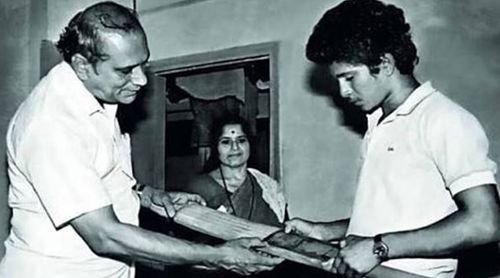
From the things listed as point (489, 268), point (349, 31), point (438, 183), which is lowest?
point (489, 268)

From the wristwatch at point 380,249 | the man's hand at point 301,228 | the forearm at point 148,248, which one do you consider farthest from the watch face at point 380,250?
the man's hand at point 301,228

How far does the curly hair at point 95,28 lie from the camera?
230cm

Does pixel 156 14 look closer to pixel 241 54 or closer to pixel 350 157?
pixel 241 54

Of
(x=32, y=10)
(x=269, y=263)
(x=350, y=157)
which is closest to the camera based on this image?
(x=269, y=263)

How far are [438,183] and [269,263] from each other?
0.58 metres

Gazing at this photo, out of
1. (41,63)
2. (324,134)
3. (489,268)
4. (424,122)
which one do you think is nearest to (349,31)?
(424,122)

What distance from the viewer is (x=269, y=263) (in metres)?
2.40

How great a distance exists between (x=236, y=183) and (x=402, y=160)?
2333 mm

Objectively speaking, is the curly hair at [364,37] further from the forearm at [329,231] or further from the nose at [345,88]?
the forearm at [329,231]

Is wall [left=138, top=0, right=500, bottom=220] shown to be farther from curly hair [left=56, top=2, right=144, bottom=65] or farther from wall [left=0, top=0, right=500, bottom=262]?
curly hair [left=56, top=2, right=144, bottom=65]

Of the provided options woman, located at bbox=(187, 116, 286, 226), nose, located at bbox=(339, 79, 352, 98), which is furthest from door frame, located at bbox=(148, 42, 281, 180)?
nose, located at bbox=(339, 79, 352, 98)

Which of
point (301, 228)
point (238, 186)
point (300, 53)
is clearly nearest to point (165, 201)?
point (301, 228)

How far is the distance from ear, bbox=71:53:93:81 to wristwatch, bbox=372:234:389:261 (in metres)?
1.01

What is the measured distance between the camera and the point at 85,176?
2.15 m
